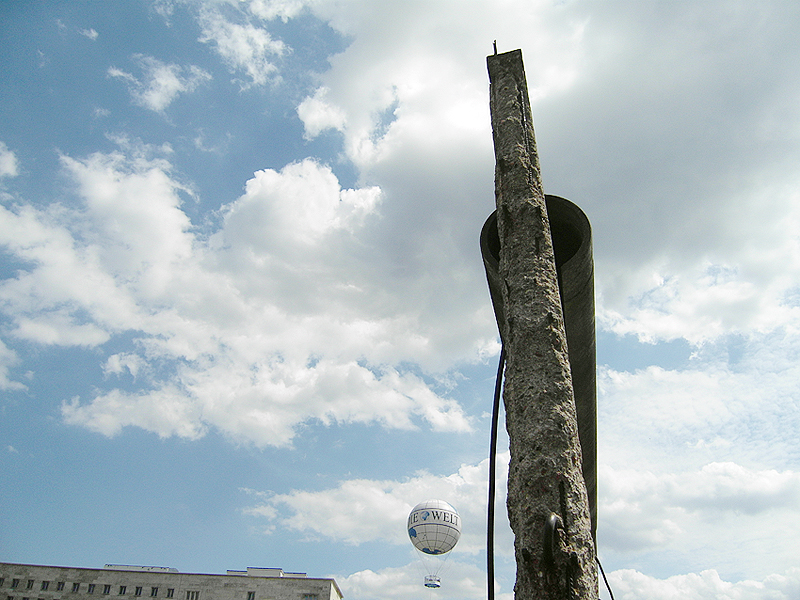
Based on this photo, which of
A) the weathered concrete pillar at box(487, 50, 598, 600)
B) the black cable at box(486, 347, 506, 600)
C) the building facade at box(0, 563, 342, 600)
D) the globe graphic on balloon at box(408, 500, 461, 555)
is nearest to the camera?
the weathered concrete pillar at box(487, 50, 598, 600)

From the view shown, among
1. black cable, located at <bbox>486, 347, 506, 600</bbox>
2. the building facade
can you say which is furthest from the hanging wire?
the building facade

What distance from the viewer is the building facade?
38750mm

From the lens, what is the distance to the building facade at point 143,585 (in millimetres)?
38750

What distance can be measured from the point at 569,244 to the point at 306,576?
46.3 meters

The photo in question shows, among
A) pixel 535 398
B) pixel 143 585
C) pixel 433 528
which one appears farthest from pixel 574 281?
pixel 143 585

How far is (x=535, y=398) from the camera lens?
7.99 feet

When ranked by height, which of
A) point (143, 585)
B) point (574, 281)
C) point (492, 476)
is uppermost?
point (574, 281)

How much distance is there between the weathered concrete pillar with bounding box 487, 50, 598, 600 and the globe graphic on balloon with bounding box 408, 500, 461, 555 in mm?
20231

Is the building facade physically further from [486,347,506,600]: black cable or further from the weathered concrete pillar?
the weathered concrete pillar

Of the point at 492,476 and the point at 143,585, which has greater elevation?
the point at 492,476

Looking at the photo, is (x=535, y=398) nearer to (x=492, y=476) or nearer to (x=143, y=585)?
(x=492, y=476)

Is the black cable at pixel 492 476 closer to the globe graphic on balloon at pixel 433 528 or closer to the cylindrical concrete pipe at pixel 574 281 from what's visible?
the cylindrical concrete pipe at pixel 574 281

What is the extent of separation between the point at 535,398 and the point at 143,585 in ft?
157

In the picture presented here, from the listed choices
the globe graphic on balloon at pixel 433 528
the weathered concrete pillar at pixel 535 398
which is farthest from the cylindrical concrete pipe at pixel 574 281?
the globe graphic on balloon at pixel 433 528
